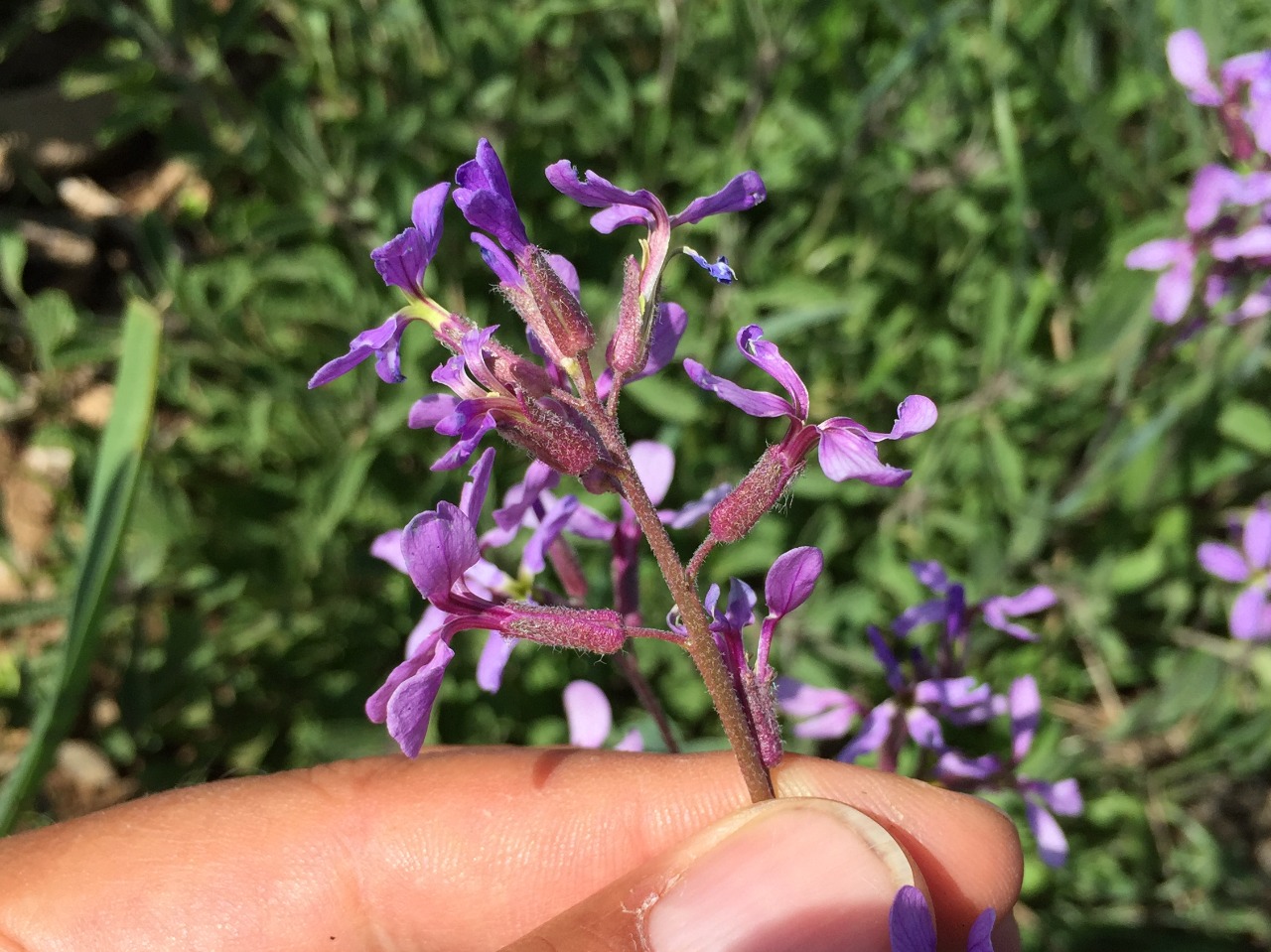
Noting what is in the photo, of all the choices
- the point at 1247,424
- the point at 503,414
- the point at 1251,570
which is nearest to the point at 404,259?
the point at 503,414

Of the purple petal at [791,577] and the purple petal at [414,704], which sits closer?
the purple petal at [414,704]

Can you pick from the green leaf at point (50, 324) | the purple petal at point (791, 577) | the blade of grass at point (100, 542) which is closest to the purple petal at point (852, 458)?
the purple petal at point (791, 577)

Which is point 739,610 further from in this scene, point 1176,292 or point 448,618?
point 1176,292

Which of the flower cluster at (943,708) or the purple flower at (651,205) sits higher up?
the purple flower at (651,205)

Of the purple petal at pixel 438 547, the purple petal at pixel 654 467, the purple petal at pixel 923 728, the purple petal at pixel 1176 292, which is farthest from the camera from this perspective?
the purple petal at pixel 1176 292

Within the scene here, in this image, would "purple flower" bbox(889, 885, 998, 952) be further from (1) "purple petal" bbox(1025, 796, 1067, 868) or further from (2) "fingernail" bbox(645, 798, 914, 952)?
(1) "purple petal" bbox(1025, 796, 1067, 868)

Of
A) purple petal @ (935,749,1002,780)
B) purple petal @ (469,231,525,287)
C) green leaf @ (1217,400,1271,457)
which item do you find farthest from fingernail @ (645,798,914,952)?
green leaf @ (1217,400,1271,457)

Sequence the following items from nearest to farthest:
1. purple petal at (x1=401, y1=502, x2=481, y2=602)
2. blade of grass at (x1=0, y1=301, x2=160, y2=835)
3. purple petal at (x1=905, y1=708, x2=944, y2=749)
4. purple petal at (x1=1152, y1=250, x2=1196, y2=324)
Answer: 1. purple petal at (x1=401, y1=502, x2=481, y2=602)
2. purple petal at (x1=905, y1=708, x2=944, y2=749)
3. blade of grass at (x1=0, y1=301, x2=160, y2=835)
4. purple petal at (x1=1152, y1=250, x2=1196, y2=324)

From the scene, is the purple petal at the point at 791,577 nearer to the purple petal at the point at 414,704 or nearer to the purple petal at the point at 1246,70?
the purple petal at the point at 414,704
